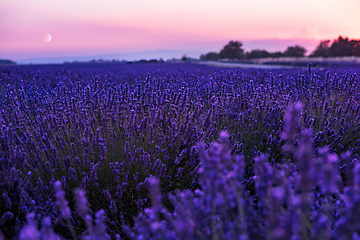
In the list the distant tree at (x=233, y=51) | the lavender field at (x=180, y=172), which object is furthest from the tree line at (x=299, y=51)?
the lavender field at (x=180, y=172)

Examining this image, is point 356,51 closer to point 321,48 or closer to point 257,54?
point 321,48

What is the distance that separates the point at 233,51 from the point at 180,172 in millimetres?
57623

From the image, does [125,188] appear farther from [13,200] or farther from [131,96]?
[131,96]

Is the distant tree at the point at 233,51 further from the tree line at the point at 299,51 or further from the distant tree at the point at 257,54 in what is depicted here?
the distant tree at the point at 257,54

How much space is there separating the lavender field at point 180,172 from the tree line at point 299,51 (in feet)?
138

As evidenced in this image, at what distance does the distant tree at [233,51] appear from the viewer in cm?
5462

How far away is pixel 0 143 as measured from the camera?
176 centimetres

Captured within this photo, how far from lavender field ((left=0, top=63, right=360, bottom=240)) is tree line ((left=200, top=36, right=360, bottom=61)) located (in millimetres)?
42186

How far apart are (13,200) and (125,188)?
0.76 m

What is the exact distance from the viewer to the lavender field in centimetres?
90

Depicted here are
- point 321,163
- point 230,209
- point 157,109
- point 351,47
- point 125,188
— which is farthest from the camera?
point 351,47

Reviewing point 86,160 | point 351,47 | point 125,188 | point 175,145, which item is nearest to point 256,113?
point 175,145

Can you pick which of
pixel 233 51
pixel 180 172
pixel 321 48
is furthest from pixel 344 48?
pixel 180 172

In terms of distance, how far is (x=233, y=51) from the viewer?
55844 millimetres
